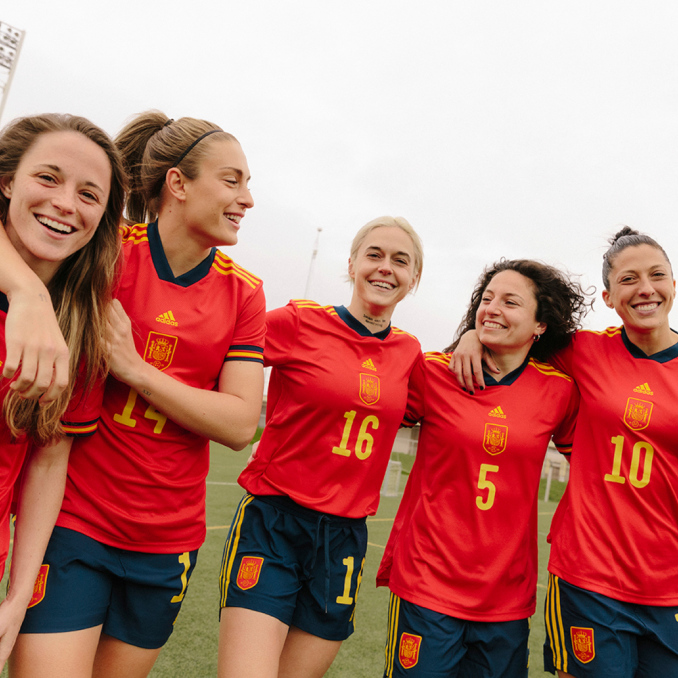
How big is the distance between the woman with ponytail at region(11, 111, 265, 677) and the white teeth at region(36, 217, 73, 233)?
1.03 feet

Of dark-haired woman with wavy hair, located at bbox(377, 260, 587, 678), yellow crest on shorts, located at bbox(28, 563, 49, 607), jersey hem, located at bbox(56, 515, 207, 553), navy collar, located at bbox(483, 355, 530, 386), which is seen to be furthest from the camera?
navy collar, located at bbox(483, 355, 530, 386)

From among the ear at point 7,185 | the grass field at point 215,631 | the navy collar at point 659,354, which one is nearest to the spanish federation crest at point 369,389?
the navy collar at point 659,354

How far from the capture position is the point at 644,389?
2.82 m

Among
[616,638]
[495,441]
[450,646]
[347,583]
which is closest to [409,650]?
[450,646]

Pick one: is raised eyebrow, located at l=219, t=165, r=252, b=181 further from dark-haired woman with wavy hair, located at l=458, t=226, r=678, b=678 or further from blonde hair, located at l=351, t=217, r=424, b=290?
dark-haired woman with wavy hair, located at l=458, t=226, r=678, b=678

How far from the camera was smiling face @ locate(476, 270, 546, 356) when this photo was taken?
3021 mm

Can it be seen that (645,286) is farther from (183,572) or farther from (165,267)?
(183,572)

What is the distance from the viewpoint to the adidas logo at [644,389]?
9.19ft

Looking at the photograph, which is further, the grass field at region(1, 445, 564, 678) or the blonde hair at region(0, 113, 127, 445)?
the grass field at region(1, 445, 564, 678)

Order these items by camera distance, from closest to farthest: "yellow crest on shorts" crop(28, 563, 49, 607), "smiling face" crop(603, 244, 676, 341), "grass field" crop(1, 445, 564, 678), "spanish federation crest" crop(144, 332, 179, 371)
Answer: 1. "yellow crest on shorts" crop(28, 563, 49, 607)
2. "spanish federation crest" crop(144, 332, 179, 371)
3. "smiling face" crop(603, 244, 676, 341)
4. "grass field" crop(1, 445, 564, 678)

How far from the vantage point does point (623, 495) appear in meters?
2.69

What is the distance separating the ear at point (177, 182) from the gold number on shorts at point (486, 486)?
1790mm

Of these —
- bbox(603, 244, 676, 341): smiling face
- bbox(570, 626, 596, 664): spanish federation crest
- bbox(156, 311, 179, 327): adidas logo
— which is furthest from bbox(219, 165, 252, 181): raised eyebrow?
bbox(570, 626, 596, 664): spanish federation crest

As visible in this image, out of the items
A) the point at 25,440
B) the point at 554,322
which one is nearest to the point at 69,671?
the point at 25,440
